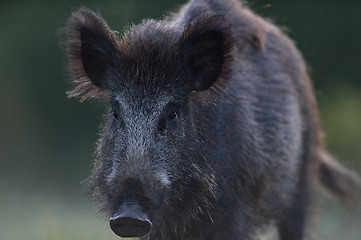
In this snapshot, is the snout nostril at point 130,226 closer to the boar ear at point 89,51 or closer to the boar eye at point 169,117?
the boar eye at point 169,117

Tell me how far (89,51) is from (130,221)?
1361 mm

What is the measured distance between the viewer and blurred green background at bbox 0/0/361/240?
11977 mm

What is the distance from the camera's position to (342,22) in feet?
47.9

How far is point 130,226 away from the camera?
13.1ft

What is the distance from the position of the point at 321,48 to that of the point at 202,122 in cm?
997

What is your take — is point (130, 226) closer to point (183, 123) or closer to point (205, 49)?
point (183, 123)

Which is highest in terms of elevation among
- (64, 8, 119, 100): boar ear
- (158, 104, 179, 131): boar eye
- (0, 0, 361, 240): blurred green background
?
(64, 8, 119, 100): boar ear

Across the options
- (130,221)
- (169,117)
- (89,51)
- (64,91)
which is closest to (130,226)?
(130,221)

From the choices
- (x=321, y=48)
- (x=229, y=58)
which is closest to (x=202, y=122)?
(x=229, y=58)

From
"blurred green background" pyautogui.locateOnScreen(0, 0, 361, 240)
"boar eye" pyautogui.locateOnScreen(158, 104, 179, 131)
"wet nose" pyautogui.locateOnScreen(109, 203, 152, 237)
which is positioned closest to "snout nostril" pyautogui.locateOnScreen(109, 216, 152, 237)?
"wet nose" pyautogui.locateOnScreen(109, 203, 152, 237)

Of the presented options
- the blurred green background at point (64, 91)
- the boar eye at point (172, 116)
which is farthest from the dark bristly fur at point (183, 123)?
the blurred green background at point (64, 91)

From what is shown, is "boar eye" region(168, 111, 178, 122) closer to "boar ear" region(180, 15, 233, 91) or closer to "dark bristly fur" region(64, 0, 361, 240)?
"dark bristly fur" region(64, 0, 361, 240)

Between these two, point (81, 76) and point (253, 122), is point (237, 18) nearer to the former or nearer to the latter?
point (253, 122)

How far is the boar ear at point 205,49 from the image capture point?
15.4 ft
